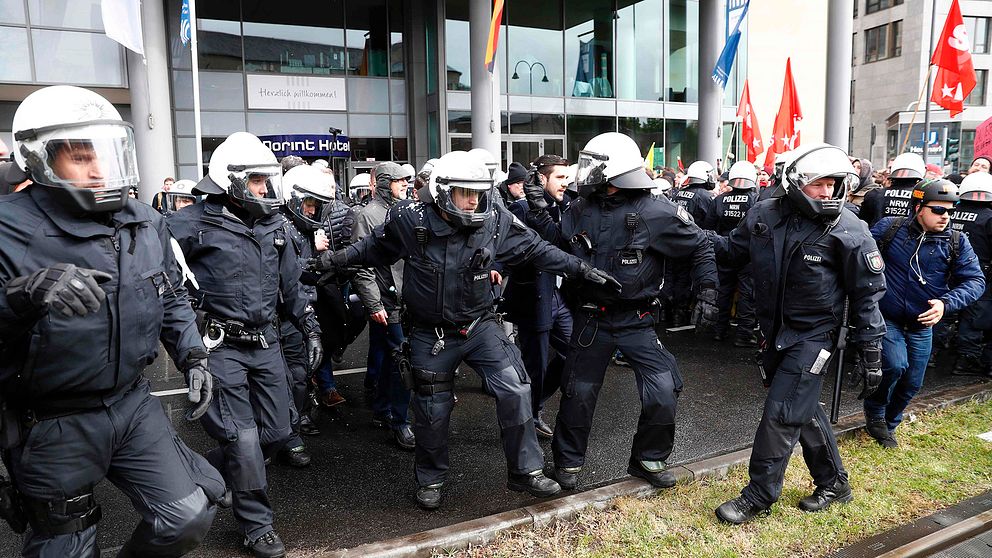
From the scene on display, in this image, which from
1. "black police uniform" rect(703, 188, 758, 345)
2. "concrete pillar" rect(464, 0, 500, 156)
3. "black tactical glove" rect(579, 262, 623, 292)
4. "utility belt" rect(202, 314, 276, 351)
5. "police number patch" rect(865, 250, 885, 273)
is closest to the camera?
"utility belt" rect(202, 314, 276, 351)

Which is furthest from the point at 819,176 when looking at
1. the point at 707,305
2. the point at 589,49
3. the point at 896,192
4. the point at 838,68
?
the point at 589,49

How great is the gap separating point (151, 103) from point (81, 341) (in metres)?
13.0

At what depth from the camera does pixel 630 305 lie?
4219mm

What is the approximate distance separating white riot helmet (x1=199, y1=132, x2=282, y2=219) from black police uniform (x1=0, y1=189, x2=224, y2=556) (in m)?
0.89

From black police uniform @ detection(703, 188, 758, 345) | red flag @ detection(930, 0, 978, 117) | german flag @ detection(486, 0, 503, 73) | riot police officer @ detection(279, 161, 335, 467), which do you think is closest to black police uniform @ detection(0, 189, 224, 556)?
riot police officer @ detection(279, 161, 335, 467)

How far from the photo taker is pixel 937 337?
730 cm

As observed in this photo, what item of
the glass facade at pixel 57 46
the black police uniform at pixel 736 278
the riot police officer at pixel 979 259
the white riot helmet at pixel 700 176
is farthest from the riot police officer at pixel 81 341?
the glass facade at pixel 57 46

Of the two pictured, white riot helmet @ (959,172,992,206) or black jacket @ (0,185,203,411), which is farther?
white riot helmet @ (959,172,992,206)

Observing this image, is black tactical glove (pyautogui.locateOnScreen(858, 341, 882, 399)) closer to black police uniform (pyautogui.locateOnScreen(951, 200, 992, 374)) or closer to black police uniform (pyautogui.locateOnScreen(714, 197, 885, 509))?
black police uniform (pyautogui.locateOnScreen(714, 197, 885, 509))

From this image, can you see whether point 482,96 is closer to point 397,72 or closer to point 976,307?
point 397,72

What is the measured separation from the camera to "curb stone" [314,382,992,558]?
3469 mm

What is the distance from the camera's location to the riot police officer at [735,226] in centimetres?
807

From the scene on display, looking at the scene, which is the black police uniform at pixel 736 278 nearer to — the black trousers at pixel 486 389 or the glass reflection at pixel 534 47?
the black trousers at pixel 486 389

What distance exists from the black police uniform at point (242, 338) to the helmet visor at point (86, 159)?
99 cm
